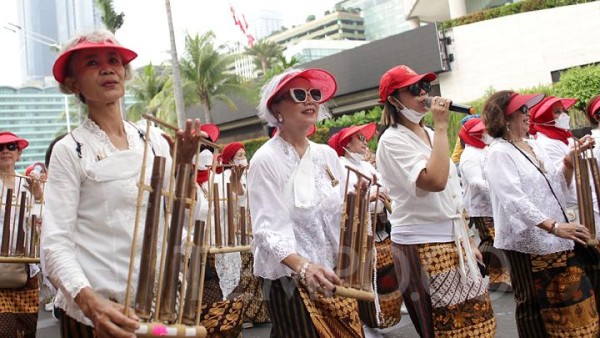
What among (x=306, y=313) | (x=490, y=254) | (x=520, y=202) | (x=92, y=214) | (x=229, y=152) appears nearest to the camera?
(x=92, y=214)

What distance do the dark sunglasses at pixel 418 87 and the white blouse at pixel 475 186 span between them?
10.8ft

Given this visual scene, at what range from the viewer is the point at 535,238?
166 inches

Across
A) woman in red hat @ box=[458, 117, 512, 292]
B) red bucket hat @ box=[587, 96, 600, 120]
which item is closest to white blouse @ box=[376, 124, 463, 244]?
red bucket hat @ box=[587, 96, 600, 120]

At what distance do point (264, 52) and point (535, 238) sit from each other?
50364 mm

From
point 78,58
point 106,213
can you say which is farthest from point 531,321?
point 78,58

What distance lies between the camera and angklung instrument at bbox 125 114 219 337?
85.4 inches

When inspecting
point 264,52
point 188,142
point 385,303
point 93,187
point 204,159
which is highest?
point 264,52

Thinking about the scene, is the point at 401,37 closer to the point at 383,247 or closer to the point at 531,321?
the point at 383,247

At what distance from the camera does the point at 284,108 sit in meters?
3.35

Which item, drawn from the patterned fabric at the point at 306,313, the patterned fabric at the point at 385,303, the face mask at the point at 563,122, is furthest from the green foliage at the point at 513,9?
the patterned fabric at the point at 306,313

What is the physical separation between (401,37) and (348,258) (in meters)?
23.4

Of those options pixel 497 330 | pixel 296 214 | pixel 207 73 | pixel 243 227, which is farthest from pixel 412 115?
pixel 207 73

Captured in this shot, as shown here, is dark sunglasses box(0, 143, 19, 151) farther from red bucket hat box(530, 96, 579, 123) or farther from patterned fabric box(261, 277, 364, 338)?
red bucket hat box(530, 96, 579, 123)

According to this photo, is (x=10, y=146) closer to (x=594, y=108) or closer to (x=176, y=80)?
(x=594, y=108)
